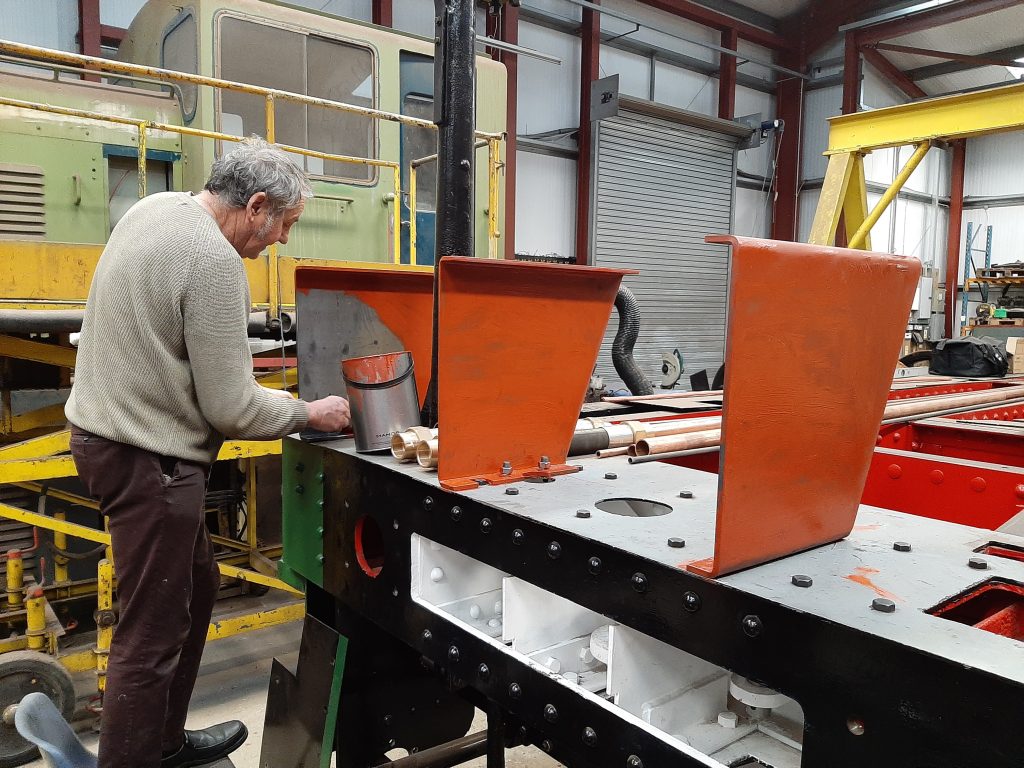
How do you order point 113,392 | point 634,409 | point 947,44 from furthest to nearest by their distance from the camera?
point 947,44 < point 634,409 < point 113,392

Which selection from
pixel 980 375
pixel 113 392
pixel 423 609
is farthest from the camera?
pixel 980 375

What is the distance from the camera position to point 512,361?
4.74ft

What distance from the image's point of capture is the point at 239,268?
1.58 metres

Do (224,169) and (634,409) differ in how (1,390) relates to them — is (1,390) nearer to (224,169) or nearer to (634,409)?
(224,169)

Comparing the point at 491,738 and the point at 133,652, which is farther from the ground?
the point at 133,652

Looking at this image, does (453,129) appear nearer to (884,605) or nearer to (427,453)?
(427,453)

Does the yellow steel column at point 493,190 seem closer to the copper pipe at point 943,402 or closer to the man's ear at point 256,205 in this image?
the copper pipe at point 943,402

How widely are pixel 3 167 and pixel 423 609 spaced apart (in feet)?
11.3

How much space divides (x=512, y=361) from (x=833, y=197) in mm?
4054

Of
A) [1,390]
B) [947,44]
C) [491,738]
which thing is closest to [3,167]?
[1,390]

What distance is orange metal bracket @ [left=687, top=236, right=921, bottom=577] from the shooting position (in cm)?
91

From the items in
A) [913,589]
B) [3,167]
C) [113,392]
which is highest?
[3,167]

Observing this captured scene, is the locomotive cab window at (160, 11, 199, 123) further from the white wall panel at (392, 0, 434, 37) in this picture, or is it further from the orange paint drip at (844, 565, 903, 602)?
the white wall panel at (392, 0, 434, 37)

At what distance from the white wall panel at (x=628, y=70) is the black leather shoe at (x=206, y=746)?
33.2ft
